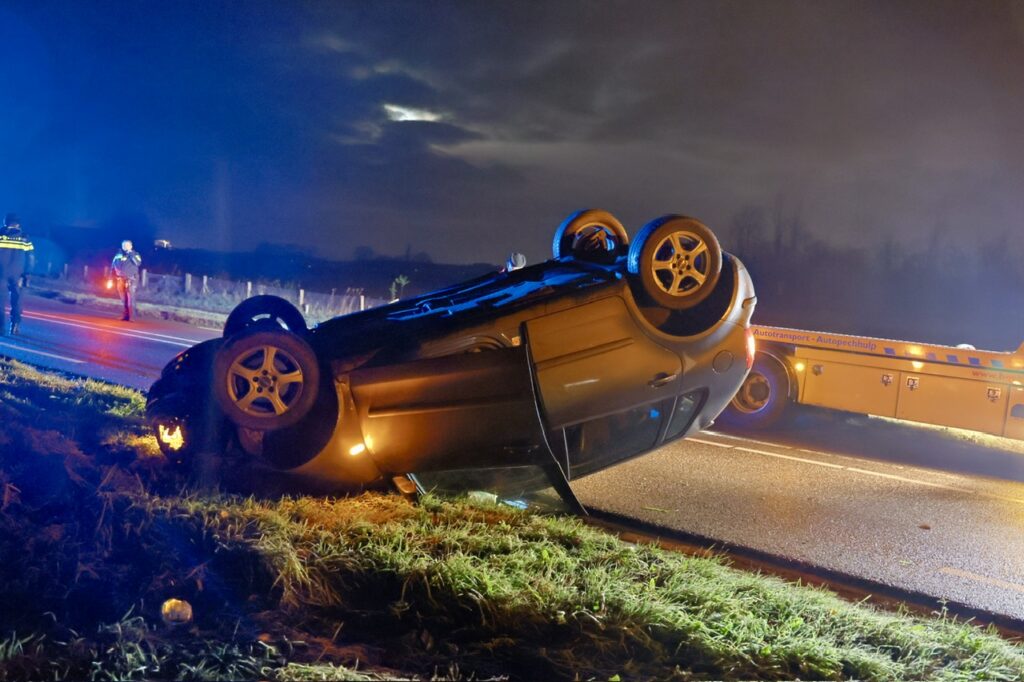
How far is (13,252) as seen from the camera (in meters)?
13.3

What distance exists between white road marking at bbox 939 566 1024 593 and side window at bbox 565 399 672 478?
6.96 ft

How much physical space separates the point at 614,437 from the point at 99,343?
38.5 ft

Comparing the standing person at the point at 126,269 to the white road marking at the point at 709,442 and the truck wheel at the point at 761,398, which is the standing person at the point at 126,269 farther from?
the white road marking at the point at 709,442

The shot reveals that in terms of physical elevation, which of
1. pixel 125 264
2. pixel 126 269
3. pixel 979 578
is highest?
pixel 125 264

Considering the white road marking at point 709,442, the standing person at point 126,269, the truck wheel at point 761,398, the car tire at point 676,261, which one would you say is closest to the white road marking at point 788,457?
the white road marking at point 709,442

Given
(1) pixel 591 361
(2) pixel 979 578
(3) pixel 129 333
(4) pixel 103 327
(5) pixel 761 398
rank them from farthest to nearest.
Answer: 1. (4) pixel 103 327
2. (3) pixel 129 333
3. (5) pixel 761 398
4. (2) pixel 979 578
5. (1) pixel 591 361

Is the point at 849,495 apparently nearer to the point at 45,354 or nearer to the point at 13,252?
the point at 45,354

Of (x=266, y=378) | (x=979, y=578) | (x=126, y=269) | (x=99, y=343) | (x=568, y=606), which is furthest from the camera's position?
Answer: (x=126, y=269)

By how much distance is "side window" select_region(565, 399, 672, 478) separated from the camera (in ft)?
16.5

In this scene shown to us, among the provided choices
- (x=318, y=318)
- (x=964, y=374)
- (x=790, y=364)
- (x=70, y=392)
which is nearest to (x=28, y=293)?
(x=318, y=318)

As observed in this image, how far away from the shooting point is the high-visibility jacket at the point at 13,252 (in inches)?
519

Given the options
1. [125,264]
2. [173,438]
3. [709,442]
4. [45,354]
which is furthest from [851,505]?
[125,264]

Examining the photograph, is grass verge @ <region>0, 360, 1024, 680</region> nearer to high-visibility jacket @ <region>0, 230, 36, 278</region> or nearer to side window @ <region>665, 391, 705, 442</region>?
side window @ <region>665, 391, 705, 442</region>

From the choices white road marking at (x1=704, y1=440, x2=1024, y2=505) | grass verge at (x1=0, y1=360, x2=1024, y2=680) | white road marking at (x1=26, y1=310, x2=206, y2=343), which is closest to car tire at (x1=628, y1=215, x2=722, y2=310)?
grass verge at (x1=0, y1=360, x2=1024, y2=680)
